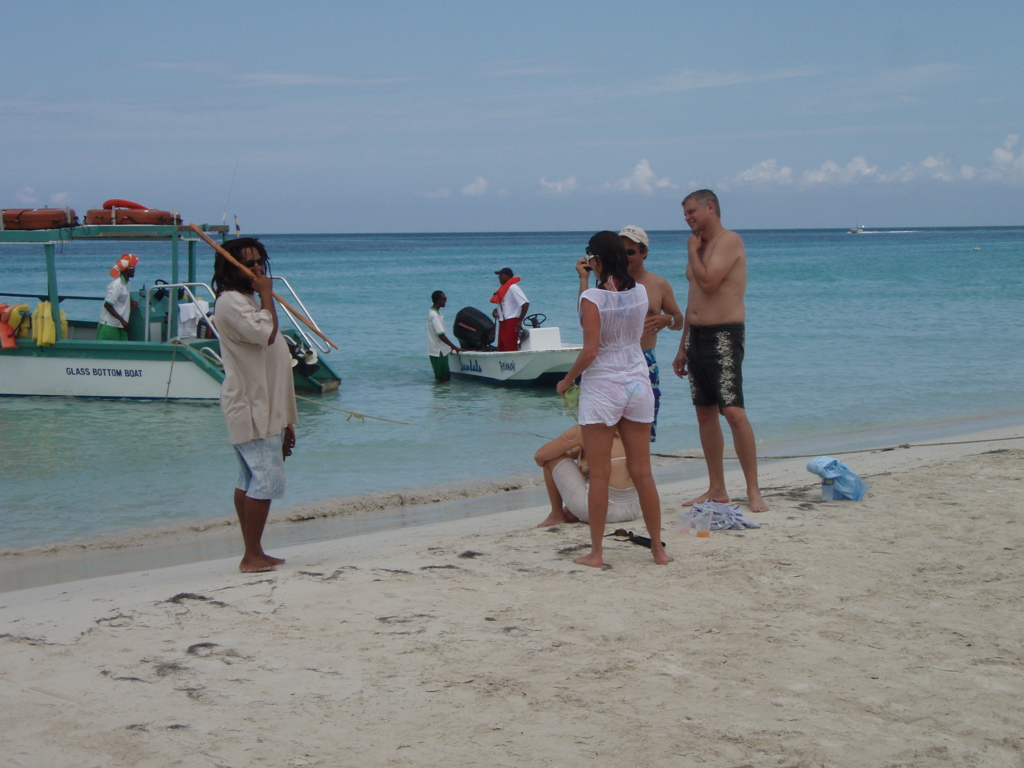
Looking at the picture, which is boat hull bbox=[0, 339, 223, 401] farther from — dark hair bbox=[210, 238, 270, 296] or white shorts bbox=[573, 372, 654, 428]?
white shorts bbox=[573, 372, 654, 428]

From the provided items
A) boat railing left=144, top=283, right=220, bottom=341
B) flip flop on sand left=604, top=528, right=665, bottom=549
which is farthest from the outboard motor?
flip flop on sand left=604, top=528, right=665, bottom=549

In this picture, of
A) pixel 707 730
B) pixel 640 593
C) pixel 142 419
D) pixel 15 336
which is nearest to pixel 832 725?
pixel 707 730

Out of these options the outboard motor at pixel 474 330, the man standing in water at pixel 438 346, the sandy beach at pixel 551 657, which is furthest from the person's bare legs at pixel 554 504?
the man standing in water at pixel 438 346

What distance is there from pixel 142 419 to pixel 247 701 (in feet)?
28.0

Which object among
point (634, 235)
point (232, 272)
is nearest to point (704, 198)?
point (634, 235)

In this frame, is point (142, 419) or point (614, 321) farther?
point (142, 419)

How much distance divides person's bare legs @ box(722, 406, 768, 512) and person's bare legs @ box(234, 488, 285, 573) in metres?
2.51

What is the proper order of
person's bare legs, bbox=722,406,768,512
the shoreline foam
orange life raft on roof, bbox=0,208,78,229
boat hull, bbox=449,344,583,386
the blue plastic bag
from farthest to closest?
boat hull, bbox=449,344,583,386 < orange life raft on roof, bbox=0,208,78,229 < the shoreline foam < the blue plastic bag < person's bare legs, bbox=722,406,768,512

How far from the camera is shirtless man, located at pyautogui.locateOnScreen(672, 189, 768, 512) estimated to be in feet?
16.7

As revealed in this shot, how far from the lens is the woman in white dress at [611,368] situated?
4.14 metres

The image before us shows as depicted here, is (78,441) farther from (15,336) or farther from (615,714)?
(615,714)

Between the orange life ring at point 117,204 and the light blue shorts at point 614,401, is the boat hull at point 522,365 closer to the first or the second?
the orange life ring at point 117,204

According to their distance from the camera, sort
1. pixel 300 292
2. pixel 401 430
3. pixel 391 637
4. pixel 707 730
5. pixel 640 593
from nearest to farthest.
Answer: pixel 707 730
pixel 391 637
pixel 640 593
pixel 401 430
pixel 300 292

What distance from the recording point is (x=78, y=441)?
9.82m
